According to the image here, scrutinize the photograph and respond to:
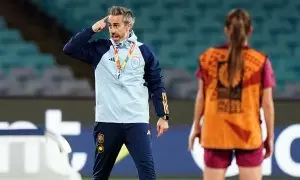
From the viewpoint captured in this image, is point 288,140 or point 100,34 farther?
point 100,34

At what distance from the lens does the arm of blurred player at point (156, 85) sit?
6.90 meters

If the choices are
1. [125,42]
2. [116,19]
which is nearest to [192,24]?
[125,42]

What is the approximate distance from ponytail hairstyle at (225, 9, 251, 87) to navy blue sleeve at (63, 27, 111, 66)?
163cm

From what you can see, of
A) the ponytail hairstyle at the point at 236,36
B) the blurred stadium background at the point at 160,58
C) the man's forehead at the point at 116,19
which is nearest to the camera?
the ponytail hairstyle at the point at 236,36

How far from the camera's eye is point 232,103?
5.47m

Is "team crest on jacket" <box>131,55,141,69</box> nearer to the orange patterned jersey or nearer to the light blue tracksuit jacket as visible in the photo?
the light blue tracksuit jacket

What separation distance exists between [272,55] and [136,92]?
205 inches

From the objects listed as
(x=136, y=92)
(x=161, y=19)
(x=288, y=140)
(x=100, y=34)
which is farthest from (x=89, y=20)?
(x=136, y=92)

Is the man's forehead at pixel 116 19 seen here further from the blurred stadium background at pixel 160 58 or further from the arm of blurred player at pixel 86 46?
the blurred stadium background at pixel 160 58

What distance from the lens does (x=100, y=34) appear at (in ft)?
40.1

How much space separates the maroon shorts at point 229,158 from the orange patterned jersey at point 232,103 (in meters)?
0.04

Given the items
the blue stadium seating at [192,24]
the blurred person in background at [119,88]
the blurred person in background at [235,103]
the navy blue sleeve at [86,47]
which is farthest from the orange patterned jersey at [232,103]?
the blue stadium seating at [192,24]

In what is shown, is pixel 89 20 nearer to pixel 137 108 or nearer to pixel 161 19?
pixel 161 19

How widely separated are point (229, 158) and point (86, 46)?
6.13 ft
